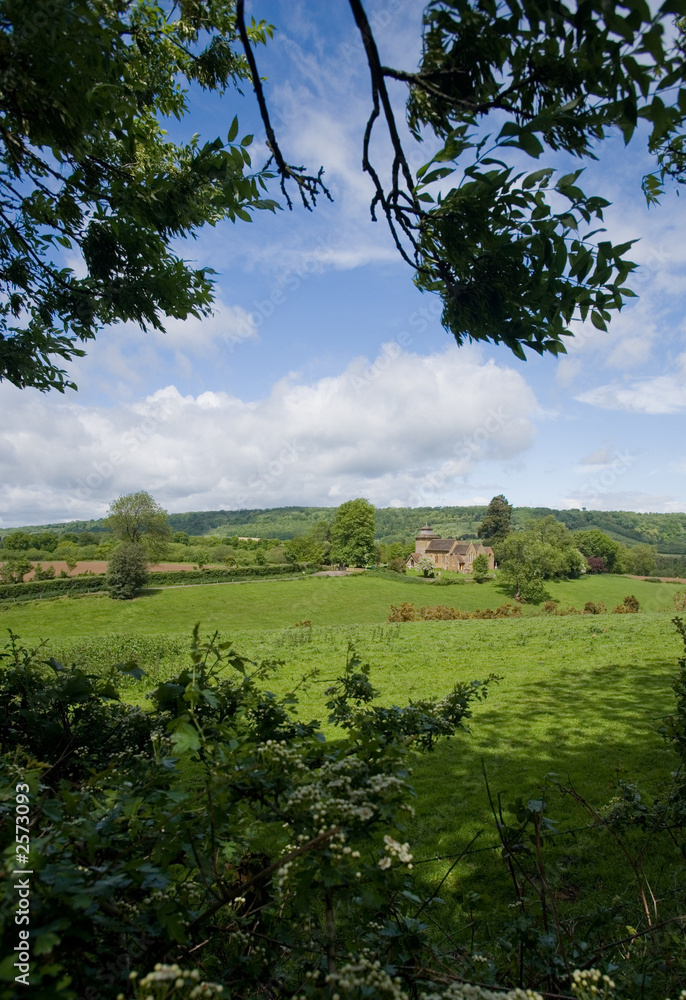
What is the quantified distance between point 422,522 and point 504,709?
141258 millimetres

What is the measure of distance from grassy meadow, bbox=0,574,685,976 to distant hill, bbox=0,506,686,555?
2588 inches

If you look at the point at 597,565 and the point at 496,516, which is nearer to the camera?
the point at 597,565

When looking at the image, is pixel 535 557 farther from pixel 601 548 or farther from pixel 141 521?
pixel 141 521

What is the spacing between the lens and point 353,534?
73.9 m

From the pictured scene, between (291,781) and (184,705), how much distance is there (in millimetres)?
710

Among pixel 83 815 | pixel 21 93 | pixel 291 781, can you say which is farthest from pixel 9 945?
pixel 21 93

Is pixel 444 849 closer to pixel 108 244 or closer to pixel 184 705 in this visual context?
pixel 184 705

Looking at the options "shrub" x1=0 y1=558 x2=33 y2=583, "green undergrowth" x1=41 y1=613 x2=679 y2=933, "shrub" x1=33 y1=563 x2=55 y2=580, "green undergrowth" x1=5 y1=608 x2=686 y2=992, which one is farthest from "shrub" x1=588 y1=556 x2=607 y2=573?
"shrub" x1=0 y1=558 x2=33 y2=583

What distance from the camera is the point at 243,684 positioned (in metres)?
2.39

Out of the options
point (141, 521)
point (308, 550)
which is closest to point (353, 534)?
point (308, 550)

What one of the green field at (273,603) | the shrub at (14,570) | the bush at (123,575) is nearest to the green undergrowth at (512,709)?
the green field at (273,603)

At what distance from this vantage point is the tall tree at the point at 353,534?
73.6 m

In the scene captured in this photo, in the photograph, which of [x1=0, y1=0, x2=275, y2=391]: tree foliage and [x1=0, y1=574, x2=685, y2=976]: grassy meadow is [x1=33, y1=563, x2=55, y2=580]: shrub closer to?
[x1=0, y1=574, x2=685, y2=976]: grassy meadow

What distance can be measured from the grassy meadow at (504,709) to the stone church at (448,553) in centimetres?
4521
